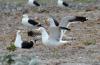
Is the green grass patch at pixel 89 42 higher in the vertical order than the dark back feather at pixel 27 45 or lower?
lower

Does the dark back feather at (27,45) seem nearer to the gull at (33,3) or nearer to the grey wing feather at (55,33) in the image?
the grey wing feather at (55,33)

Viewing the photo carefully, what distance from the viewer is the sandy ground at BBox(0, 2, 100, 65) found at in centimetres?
1430

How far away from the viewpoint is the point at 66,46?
17.2 meters

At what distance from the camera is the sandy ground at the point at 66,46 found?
1430 cm

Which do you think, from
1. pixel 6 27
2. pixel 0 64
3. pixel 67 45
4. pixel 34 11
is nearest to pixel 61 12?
pixel 34 11

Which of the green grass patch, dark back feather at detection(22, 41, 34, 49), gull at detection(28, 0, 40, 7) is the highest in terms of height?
dark back feather at detection(22, 41, 34, 49)

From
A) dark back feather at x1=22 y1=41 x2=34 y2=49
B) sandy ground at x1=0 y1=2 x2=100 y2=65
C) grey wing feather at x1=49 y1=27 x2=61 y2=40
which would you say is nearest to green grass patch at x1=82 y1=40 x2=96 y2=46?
sandy ground at x1=0 y1=2 x2=100 y2=65

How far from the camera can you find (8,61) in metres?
11.7

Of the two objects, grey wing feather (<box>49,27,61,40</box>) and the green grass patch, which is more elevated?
grey wing feather (<box>49,27,61,40</box>)

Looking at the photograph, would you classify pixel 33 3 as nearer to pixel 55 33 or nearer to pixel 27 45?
pixel 27 45

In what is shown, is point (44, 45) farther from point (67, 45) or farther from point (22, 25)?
point (22, 25)

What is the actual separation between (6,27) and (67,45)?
6236mm

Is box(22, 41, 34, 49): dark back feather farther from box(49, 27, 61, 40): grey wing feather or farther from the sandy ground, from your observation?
box(49, 27, 61, 40): grey wing feather

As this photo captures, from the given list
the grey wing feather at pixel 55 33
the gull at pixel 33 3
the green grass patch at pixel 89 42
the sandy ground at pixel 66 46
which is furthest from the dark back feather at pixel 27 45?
the gull at pixel 33 3
